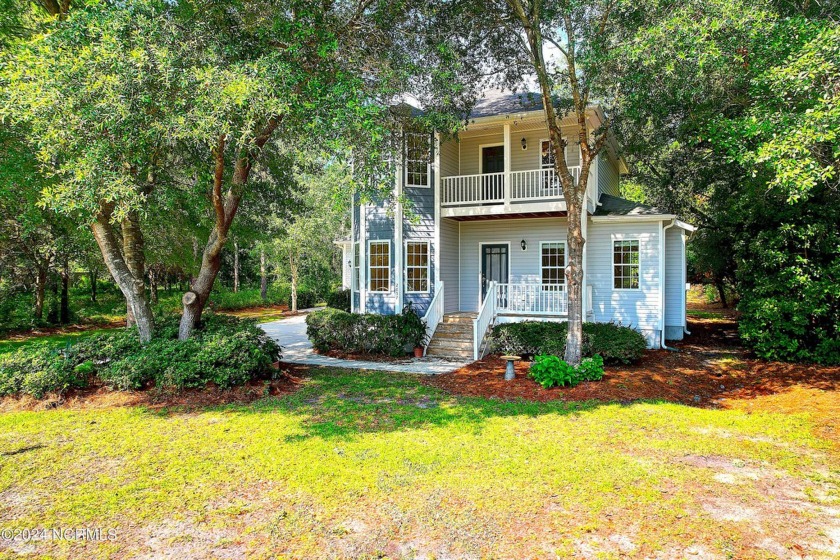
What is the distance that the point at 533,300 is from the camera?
1209cm

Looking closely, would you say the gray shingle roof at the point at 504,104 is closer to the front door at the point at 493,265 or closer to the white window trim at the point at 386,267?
the front door at the point at 493,265

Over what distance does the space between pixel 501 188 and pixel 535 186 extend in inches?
44.8

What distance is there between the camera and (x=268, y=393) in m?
7.86

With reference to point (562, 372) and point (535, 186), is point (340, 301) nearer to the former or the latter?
point (535, 186)

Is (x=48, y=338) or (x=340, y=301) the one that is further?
(x=340, y=301)

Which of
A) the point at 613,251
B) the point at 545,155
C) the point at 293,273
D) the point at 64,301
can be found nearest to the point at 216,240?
the point at 545,155

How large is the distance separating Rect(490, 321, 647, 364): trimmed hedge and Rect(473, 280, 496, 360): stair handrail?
314 millimetres

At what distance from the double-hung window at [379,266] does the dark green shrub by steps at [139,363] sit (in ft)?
16.7

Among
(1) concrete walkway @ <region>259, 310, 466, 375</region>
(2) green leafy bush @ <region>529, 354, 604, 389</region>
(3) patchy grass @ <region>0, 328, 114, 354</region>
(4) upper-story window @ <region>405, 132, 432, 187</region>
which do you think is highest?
(4) upper-story window @ <region>405, 132, 432, 187</region>

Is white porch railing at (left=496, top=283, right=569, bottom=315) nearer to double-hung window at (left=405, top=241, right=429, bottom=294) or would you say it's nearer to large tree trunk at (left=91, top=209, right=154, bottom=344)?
double-hung window at (left=405, top=241, right=429, bottom=294)

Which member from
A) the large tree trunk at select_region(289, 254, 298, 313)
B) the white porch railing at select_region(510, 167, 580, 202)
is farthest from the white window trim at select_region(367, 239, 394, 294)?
the large tree trunk at select_region(289, 254, 298, 313)

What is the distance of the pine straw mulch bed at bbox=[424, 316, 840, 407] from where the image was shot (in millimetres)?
7754

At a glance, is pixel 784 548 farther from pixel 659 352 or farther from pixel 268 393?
pixel 659 352

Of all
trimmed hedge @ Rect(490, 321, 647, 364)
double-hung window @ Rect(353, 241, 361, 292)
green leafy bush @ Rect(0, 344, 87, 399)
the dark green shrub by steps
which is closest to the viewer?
green leafy bush @ Rect(0, 344, 87, 399)
